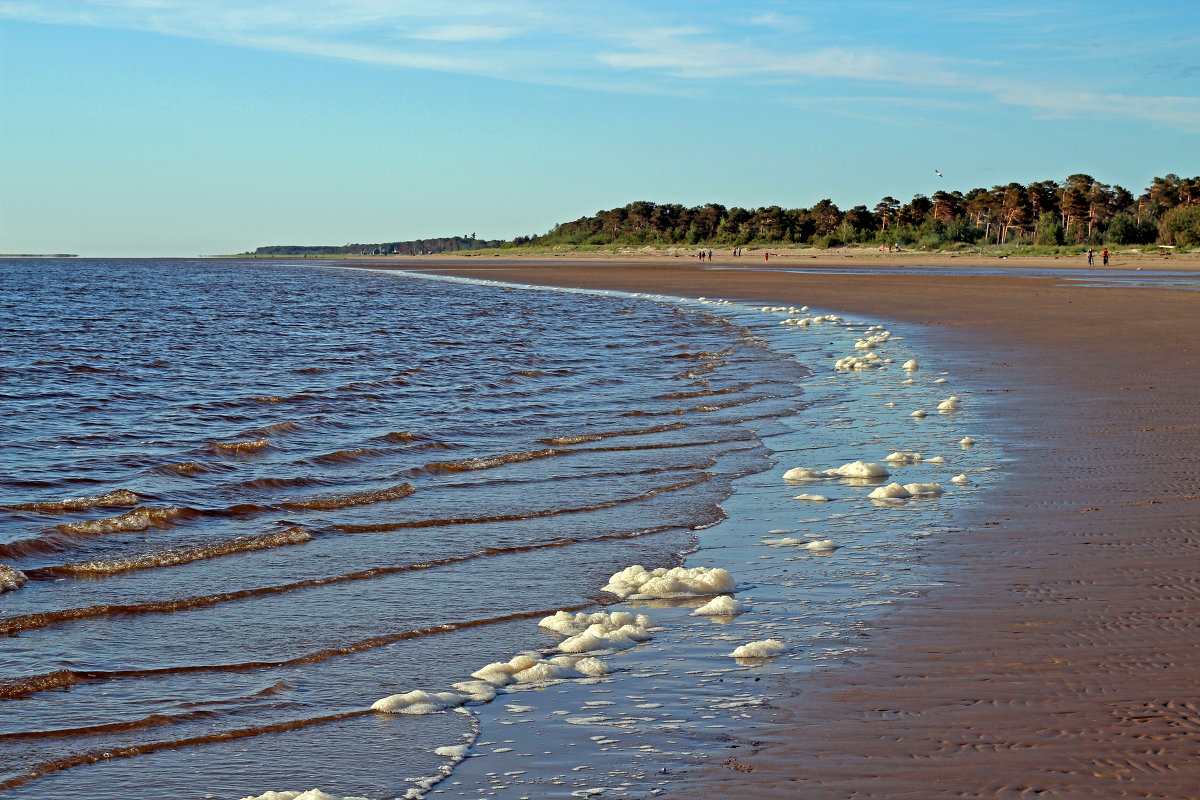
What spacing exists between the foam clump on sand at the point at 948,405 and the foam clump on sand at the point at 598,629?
7706 mm

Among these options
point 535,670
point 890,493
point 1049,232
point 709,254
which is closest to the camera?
point 535,670

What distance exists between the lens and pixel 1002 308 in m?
29.1

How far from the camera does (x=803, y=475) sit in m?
8.82

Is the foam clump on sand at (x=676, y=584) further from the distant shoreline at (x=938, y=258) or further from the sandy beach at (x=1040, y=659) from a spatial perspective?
the distant shoreline at (x=938, y=258)

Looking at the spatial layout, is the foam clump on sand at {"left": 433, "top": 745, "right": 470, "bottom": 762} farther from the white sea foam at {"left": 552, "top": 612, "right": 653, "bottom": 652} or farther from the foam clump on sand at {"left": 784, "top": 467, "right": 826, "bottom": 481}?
the foam clump on sand at {"left": 784, "top": 467, "right": 826, "bottom": 481}

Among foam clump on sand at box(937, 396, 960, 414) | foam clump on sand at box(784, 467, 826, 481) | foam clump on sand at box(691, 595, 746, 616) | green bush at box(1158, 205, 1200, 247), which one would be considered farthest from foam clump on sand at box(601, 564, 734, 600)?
green bush at box(1158, 205, 1200, 247)

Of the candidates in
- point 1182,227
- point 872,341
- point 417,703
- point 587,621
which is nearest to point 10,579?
point 417,703

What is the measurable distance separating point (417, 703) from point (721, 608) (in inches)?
70.7

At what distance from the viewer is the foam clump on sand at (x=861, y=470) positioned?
344 inches

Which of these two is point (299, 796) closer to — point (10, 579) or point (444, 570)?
point (444, 570)

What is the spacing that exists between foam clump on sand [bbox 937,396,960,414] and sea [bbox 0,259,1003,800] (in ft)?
0.18

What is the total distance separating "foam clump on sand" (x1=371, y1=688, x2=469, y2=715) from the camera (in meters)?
4.29

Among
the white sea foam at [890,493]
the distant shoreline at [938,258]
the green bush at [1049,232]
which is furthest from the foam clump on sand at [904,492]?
the green bush at [1049,232]

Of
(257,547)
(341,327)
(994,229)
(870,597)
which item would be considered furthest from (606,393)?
(994,229)
